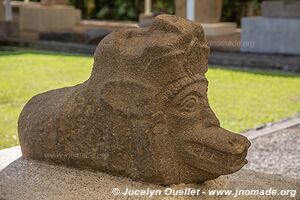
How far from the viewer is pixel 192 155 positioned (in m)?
3.49

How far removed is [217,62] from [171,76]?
928 centimetres

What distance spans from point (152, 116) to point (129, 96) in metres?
0.20

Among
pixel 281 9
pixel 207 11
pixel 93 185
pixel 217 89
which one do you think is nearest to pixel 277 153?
pixel 93 185

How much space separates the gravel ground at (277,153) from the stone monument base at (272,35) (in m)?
6.10

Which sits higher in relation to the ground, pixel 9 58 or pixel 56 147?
pixel 56 147

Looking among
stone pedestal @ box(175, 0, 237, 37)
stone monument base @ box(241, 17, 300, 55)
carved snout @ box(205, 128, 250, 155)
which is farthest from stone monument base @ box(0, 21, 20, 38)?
carved snout @ box(205, 128, 250, 155)

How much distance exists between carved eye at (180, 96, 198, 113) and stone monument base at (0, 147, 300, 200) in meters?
0.44

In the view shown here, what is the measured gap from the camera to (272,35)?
1316 centimetres

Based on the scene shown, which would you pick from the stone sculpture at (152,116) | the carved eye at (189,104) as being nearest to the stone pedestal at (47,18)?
the stone sculpture at (152,116)

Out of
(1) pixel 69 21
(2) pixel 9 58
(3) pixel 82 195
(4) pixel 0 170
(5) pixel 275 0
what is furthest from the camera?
(1) pixel 69 21

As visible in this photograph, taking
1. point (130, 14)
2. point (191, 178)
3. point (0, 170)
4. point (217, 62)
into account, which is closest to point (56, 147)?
point (0, 170)

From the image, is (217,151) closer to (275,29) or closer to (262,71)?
(262,71)

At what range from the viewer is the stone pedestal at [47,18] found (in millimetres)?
17969

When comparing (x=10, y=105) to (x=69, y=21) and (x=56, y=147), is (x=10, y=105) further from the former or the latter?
(x=69, y=21)
